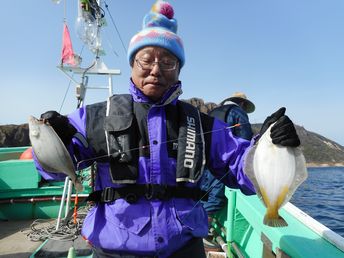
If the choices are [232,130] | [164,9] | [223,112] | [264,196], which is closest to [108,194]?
[264,196]

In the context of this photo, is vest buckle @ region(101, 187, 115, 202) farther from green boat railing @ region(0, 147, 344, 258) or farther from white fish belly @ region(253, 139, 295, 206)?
green boat railing @ region(0, 147, 344, 258)

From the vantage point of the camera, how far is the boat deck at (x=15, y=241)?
3760 millimetres

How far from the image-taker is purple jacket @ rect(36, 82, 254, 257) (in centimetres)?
162

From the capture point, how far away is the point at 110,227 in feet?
5.46

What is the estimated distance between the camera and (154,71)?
1829mm

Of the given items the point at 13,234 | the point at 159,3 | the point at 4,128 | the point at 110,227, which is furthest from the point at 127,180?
the point at 4,128

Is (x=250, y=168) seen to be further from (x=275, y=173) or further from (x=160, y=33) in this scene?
(x=160, y=33)

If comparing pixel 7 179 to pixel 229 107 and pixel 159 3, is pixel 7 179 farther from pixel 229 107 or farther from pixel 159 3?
pixel 159 3

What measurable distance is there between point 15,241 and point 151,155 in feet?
11.9

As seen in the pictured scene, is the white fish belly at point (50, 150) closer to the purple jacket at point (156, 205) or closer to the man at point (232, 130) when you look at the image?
the purple jacket at point (156, 205)

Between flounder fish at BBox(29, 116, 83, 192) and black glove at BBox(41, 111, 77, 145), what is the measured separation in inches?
1.4

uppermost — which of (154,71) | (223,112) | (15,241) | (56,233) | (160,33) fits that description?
(160,33)

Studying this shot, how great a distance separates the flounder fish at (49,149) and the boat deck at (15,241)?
2.76 m

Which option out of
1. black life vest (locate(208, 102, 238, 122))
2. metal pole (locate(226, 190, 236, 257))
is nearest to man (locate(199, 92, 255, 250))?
black life vest (locate(208, 102, 238, 122))
